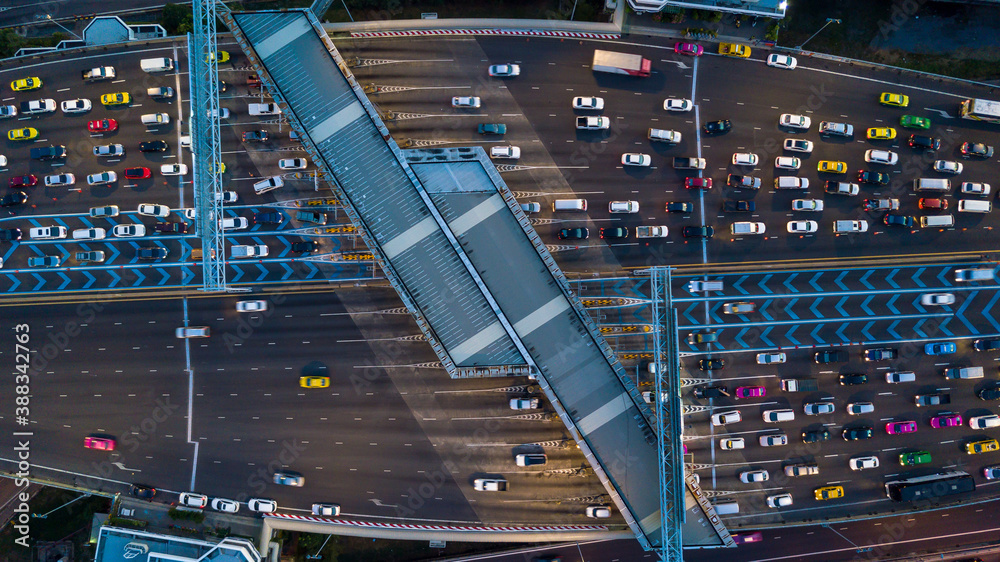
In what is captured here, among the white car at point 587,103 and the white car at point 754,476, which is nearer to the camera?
the white car at point 754,476

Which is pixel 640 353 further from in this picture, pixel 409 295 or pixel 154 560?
pixel 154 560

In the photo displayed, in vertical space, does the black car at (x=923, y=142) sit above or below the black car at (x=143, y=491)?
above

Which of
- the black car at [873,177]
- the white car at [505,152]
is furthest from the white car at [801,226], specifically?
the white car at [505,152]

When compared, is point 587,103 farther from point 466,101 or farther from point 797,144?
point 797,144

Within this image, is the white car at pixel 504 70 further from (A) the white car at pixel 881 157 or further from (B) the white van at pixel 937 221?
(B) the white van at pixel 937 221

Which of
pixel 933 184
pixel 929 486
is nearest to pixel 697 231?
pixel 933 184

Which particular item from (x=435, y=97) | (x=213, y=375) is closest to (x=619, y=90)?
(x=435, y=97)

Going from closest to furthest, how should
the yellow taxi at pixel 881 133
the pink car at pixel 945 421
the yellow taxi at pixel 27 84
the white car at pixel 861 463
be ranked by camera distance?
the white car at pixel 861 463
the pink car at pixel 945 421
the yellow taxi at pixel 881 133
the yellow taxi at pixel 27 84
